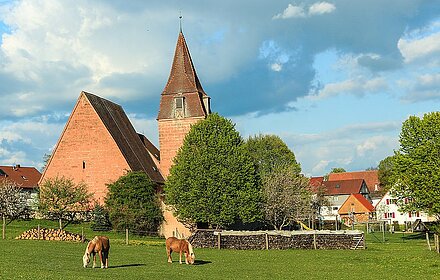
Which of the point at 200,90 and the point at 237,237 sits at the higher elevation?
the point at 200,90

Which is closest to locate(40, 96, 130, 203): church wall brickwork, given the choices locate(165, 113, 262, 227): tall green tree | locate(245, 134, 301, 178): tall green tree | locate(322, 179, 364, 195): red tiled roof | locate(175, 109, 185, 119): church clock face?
locate(175, 109, 185, 119): church clock face

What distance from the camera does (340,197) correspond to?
127312mm

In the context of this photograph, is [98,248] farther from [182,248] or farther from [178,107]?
[178,107]

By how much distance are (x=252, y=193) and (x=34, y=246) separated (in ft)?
87.6

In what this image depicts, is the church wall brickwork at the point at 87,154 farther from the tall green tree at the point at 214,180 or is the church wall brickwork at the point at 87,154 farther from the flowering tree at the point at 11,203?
the tall green tree at the point at 214,180

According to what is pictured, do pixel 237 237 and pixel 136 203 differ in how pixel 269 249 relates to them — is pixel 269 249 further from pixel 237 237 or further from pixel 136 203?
pixel 136 203

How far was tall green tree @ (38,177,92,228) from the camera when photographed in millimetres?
62375

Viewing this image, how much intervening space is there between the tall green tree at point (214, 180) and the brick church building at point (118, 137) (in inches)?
244

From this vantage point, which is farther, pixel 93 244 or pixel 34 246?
pixel 34 246

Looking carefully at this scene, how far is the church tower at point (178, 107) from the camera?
7481 cm

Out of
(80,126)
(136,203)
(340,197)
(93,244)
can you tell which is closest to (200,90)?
(80,126)

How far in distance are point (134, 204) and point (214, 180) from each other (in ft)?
28.8

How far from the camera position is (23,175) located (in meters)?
108

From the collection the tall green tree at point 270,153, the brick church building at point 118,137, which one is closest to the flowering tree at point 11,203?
the brick church building at point 118,137
